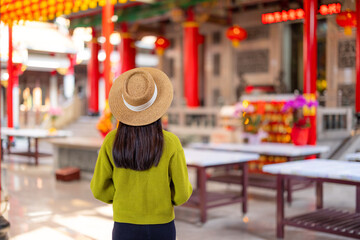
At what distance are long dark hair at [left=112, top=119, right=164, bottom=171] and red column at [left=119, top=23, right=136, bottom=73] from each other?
41.4ft

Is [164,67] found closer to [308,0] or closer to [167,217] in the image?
[308,0]

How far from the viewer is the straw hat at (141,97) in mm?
1875

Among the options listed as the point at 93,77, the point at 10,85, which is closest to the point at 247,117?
the point at 10,85

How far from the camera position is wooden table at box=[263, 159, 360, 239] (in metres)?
3.29

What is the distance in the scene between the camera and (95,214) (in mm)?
4699

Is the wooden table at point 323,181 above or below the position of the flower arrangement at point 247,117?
below

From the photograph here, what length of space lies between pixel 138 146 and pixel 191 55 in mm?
10073

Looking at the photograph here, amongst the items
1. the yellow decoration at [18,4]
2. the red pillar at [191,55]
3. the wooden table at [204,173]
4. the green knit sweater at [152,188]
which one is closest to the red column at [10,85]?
the yellow decoration at [18,4]

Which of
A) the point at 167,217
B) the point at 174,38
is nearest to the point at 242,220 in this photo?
the point at 167,217

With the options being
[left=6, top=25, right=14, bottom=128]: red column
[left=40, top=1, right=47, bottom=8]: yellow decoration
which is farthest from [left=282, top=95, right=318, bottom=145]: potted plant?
[left=6, top=25, right=14, bottom=128]: red column

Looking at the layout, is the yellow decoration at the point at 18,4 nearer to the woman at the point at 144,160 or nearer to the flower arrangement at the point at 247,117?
the flower arrangement at the point at 247,117

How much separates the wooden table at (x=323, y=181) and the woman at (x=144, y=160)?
1.75 metres

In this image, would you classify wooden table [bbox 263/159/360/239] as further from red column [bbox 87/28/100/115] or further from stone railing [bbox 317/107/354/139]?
red column [bbox 87/28/100/115]

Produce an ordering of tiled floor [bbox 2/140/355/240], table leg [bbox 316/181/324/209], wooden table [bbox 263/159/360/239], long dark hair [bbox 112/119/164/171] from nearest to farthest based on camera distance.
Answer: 1. long dark hair [bbox 112/119/164/171]
2. wooden table [bbox 263/159/360/239]
3. tiled floor [bbox 2/140/355/240]
4. table leg [bbox 316/181/324/209]
